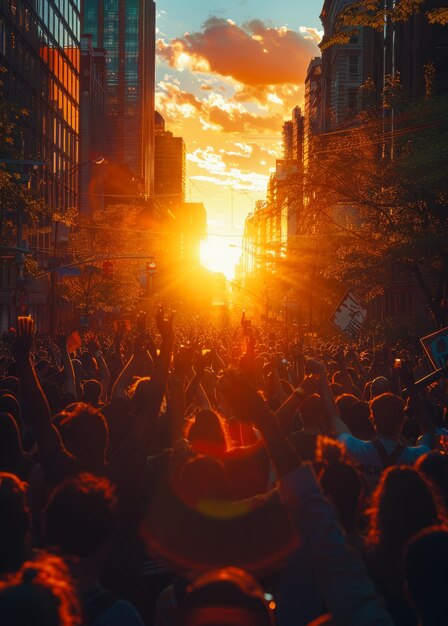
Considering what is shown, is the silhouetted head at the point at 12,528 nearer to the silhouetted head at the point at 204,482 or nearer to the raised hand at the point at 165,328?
the silhouetted head at the point at 204,482

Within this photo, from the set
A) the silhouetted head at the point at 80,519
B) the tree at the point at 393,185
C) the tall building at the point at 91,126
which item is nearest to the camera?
the silhouetted head at the point at 80,519

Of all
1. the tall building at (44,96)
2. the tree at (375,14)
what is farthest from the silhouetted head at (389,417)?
the tall building at (44,96)

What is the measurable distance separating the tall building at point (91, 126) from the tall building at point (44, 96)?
15302mm

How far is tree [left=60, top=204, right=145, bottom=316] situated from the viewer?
64188mm

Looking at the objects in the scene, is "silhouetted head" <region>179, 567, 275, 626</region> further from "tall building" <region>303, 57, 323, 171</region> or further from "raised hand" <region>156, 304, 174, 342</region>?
"tall building" <region>303, 57, 323, 171</region>

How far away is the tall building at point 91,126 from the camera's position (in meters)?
95.8

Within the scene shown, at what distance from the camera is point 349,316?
1741 centimetres

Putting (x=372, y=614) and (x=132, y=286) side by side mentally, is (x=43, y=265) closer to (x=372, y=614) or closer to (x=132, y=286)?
(x=132, y=286)

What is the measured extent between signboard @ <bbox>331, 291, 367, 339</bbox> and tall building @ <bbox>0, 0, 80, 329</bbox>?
3250 cm

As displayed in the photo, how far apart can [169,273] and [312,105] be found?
44.8 meters

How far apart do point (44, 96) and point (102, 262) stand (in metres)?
12.9

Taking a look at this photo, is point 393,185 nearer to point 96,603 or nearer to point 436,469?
point 436,469

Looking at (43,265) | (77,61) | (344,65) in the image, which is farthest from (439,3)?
(344,65)

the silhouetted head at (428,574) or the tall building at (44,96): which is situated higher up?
the tall building at (44,96)
